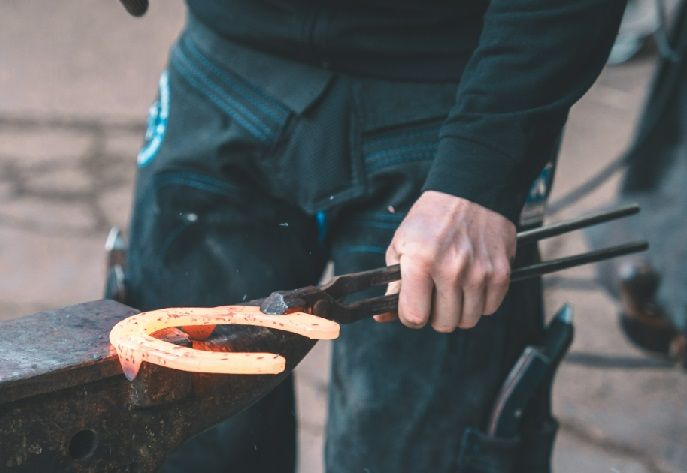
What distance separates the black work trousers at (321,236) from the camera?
1.41 meters

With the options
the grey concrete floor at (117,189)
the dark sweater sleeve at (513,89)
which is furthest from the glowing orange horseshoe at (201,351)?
the grey concrete floor at (117,189)

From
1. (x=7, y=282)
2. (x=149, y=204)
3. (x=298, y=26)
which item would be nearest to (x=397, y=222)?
(x=298, y=26)

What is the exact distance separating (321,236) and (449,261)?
338 millimetres

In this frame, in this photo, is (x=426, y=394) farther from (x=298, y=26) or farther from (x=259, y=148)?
(x=298, y=26)

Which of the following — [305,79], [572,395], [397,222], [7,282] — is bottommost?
[572,395]

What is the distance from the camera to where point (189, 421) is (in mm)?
1128

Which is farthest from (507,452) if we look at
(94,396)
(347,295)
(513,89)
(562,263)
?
(94,396)

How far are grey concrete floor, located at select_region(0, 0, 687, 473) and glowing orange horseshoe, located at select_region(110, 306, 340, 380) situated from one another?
1365mm

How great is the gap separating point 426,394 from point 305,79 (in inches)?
17.7

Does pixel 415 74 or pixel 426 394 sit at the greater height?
pixel 415 74

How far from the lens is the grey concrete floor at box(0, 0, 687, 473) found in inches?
102

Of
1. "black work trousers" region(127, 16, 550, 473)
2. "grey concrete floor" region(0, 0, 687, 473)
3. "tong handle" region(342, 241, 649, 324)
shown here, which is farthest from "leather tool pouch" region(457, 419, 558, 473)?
"grey concrete floor" region(0, 0, 687, 473)

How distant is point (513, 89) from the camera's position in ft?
4.06

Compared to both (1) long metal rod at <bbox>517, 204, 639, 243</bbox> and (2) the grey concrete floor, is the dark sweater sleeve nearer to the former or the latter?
(1) long metal rod at <bbox>517, 204, 639, 243</bbox>
